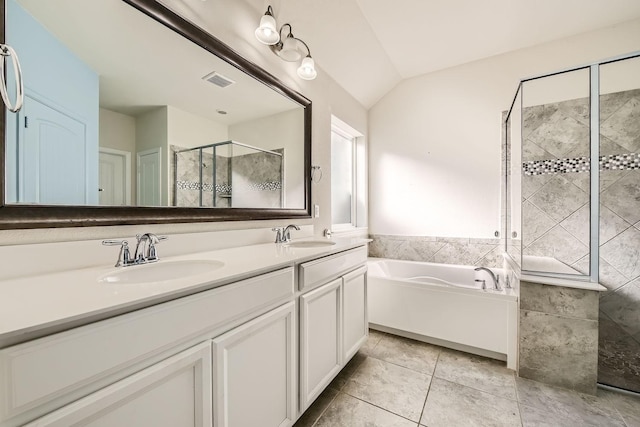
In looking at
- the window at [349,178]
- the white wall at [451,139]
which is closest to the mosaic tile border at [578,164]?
the white wall at [451,139]

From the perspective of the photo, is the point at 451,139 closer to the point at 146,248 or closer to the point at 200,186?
the point at 200,186

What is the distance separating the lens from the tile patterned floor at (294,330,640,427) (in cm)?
138

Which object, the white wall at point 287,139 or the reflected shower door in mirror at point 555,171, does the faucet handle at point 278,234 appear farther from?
the reflected shower door in mirror at point 555,171

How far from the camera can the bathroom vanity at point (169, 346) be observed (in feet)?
1.61

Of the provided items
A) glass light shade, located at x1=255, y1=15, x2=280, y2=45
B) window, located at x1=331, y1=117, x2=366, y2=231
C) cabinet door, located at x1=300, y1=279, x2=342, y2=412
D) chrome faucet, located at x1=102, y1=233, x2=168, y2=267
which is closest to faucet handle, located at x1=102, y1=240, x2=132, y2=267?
chrome faucet, located at x1=102, y1=233, x2=168, y2=267

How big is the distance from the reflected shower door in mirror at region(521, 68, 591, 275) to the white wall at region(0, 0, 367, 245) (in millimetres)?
1536

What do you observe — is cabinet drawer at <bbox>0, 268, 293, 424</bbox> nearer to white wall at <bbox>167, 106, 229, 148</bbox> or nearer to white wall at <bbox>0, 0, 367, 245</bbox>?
white wall at <bbox>0, 0, 367, 245</bbox>

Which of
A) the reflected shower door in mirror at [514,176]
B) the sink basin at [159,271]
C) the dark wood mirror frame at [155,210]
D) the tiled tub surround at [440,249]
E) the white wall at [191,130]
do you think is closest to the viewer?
the dark wood mirror frame at [155,210]

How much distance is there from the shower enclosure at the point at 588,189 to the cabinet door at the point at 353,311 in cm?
117

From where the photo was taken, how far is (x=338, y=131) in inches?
114

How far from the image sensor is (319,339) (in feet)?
4.53

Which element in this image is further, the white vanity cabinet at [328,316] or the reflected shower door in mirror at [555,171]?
the reflected shower door in mirror at [555,171]

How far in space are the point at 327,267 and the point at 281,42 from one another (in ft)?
4.89

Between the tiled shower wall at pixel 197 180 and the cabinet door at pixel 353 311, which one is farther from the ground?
the tiled shower wall at pixel 197 180
